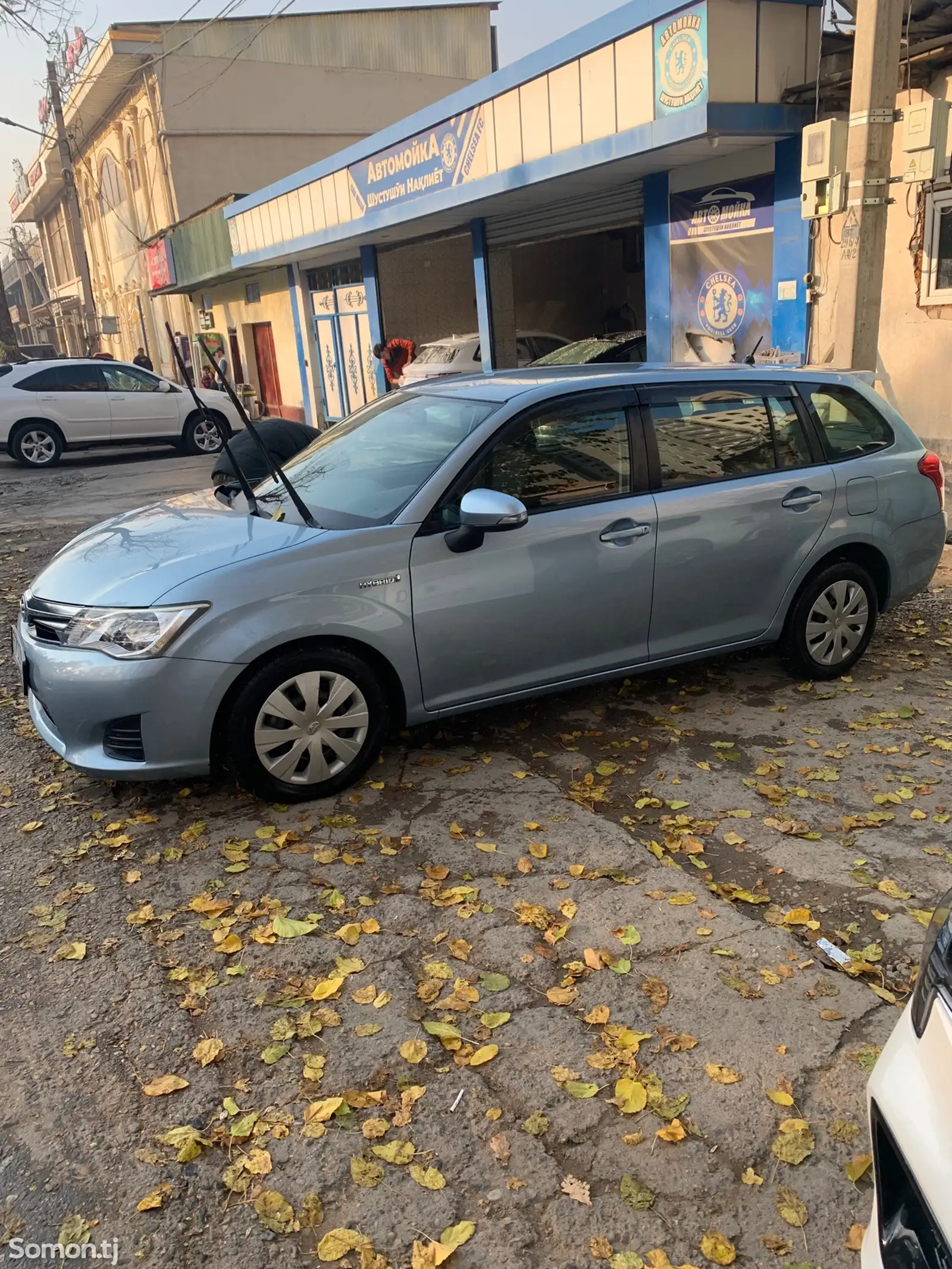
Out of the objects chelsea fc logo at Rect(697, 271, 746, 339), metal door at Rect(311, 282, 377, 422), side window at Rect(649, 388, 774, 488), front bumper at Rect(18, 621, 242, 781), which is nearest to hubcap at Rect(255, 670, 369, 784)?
front bumper at Rect(18, 621, 242, 781)

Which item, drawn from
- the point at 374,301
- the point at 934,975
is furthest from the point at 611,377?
the point at 374,301

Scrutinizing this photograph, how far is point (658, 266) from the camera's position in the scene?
1068 centimetres

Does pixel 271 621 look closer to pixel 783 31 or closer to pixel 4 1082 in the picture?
pixel 4 1082

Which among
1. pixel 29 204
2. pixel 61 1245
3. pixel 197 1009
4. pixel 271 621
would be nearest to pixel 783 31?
pixel 271 621

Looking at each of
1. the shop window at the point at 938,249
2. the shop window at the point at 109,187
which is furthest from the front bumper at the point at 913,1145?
the shop window at the point at 109,187

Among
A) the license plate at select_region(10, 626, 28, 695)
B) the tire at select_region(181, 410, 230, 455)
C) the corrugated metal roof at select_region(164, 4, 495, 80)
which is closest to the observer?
the license plate at select_region(10, 626, 28, 695)

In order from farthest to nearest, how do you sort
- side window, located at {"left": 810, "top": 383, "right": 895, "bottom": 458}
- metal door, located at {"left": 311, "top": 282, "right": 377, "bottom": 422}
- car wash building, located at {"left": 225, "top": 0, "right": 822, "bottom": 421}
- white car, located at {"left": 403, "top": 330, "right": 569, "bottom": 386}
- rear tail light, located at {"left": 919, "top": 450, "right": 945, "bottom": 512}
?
metal door, located at {"left": 311, "top": 282, "right": 377, "bottom": 422}
white car, located at {"left": 403, "top": 330, "right": 569, "bottom": 386}
car wash building, located at {"left": 225, "top": 0, "right": 822, "bottom": 421}
rear tail light, located at {"left": 919, "top": 450, "right": 945, "bottom": 512}
side window, located at {"left": 810, "top": 383, "right": 895, "bottom": 458}

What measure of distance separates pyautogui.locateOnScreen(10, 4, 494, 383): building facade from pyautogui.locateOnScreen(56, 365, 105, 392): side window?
35.9 feet

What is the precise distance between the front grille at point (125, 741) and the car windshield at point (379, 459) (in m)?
1.15

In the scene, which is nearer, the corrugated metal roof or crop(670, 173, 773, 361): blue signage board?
crop(670, 173, 773, 361): blue signage board

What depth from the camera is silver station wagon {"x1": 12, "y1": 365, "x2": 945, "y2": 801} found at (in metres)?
3.79

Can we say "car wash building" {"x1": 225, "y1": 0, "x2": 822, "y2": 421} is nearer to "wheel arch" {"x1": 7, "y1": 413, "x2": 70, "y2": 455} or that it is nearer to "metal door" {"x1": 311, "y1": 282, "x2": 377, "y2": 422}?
"metal door" {"x1": 311, "y1": 282, "x2": 377, "y2": 422}

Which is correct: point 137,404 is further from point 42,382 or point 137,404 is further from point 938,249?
point 938,249

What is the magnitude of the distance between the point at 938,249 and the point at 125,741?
7.53 metres
